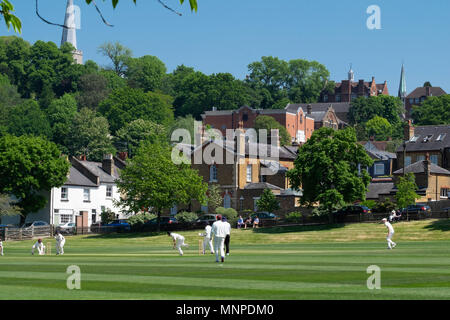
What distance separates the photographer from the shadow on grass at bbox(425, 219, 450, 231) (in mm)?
67188

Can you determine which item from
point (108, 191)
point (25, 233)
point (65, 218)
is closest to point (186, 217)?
point (25, 233)

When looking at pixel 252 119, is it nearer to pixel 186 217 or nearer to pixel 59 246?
pixel 186 217

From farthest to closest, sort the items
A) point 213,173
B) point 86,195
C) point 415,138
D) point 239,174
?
point 415,138 < point 86,195 < point 213,173 < point 239,174

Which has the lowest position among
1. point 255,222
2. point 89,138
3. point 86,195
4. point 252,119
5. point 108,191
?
point 255,222

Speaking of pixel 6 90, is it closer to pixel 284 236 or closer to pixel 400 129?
pixel 400 129

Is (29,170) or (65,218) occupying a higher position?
(29,170)

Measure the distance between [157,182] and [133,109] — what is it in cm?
8275

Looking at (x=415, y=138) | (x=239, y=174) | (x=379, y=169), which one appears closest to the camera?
(x=239, y=174)

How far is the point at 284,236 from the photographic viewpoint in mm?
71500

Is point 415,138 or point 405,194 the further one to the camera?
point 415,138

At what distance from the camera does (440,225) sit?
68875 mm

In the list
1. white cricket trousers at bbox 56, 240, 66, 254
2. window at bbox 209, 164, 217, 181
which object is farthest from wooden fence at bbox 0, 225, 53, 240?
white cricket trousers at bbox 56, 240, 66, 254
